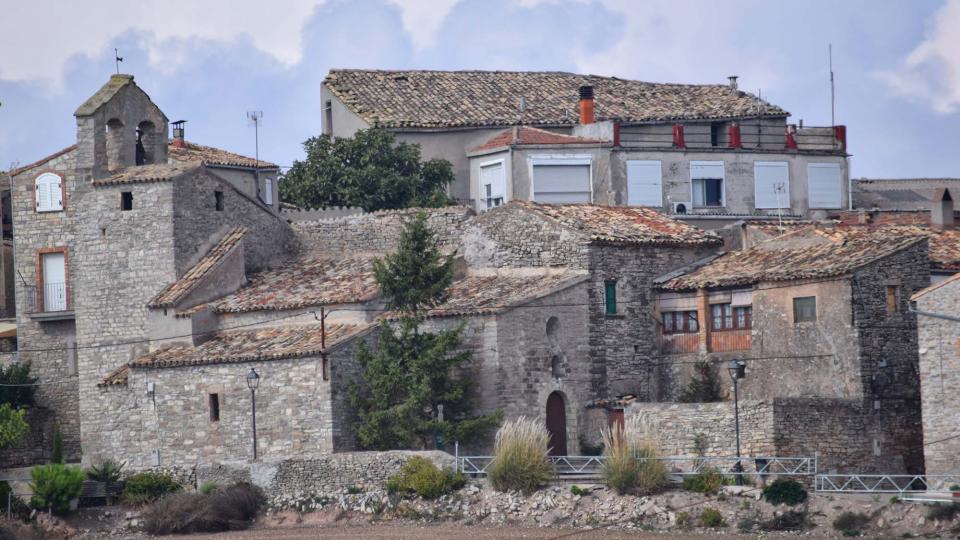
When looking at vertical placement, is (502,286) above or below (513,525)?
above

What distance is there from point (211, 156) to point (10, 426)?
13.9 m

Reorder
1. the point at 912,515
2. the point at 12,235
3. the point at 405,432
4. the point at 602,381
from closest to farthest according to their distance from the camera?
the point at 912,515 → the point at 405,432 → the point at 602,381 → the point at 12,235

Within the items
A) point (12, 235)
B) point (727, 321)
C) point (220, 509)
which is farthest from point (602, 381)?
point (12, 235)

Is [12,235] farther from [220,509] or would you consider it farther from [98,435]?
[220,509]

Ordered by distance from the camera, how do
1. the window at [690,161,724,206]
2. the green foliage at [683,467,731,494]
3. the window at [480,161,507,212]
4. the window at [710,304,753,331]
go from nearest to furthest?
1. the green foliage at [683,467,731,494]
2. the window at [710,304,753,331]
3. the window at [480,161,507,212]
4. the window at [690,161,724,206]

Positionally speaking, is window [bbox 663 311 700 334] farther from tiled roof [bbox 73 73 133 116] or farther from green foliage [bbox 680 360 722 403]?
tiled roof [bbox 73 73 133 116]

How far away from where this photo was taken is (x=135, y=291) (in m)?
59.1

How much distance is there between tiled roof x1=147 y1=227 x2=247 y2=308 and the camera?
5756 centimetres

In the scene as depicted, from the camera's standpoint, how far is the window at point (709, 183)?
66562 millimetres

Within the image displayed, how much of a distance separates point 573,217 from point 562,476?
350 inches

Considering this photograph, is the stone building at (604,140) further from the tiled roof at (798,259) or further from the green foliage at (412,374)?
the green foliage at (412,374)

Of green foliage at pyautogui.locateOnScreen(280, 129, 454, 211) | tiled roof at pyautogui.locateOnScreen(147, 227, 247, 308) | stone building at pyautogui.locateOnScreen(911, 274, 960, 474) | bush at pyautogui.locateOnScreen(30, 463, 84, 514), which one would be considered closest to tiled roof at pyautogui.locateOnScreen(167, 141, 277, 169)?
green foliage at pyautogui.locateOnScreen(280, 129, 454, 211)

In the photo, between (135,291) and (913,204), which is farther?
(913,204)

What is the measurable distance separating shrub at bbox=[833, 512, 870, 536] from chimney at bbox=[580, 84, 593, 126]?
2410 centimetres
